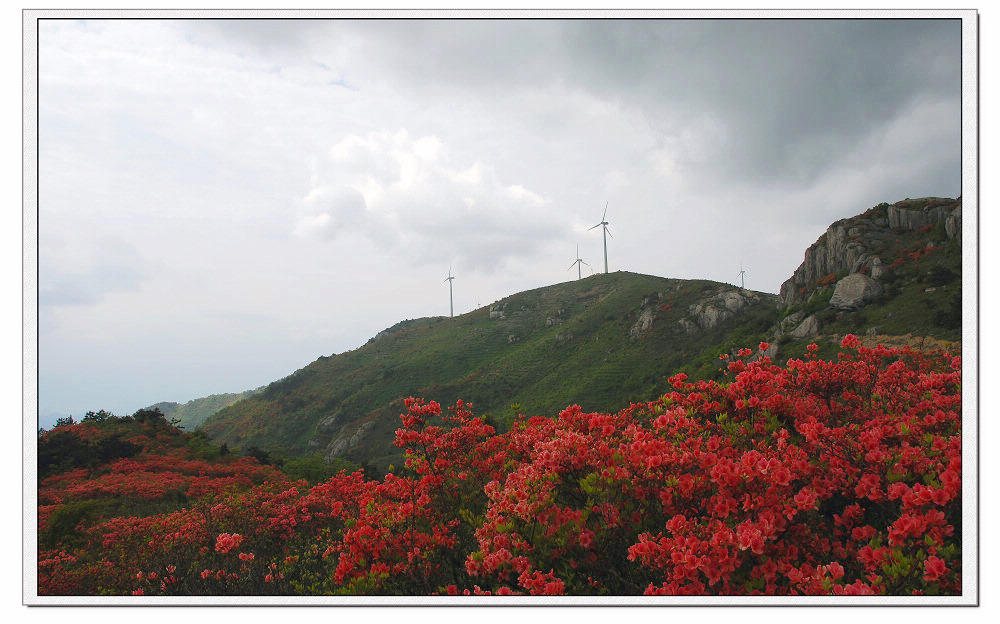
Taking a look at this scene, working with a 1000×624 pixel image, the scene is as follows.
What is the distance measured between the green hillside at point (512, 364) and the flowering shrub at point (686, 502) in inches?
845

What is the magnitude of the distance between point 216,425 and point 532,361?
3906 cm

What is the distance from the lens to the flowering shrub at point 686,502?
3.07 meters

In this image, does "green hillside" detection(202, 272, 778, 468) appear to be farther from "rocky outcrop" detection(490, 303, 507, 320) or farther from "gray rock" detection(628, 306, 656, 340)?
"rocky outcrop" detection(490, 303, 507, 320)

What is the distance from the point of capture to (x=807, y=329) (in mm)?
25078

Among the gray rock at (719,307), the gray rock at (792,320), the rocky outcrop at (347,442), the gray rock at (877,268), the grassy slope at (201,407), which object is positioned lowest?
the grassy slope at (201,407)

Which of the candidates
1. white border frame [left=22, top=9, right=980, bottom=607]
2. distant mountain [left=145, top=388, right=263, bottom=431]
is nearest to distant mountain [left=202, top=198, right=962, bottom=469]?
white border frame [left=22, top=9, right=980, bottom=607]

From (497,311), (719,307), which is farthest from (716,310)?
(497,311)

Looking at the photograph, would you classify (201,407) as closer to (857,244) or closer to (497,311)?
(497,311)

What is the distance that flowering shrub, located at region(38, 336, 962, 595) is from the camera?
307 cm

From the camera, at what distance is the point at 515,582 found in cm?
374
